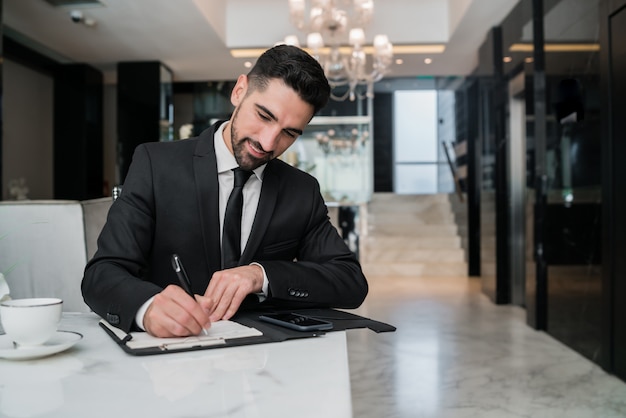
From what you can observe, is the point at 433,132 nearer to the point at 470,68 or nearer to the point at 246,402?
the point at 470,68

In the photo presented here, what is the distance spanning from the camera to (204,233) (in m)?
1.64

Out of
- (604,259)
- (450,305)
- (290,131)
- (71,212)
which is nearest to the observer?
(290,131)

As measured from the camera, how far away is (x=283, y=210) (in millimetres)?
1747

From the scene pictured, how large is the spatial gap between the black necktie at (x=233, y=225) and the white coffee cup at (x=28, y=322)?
646 mm

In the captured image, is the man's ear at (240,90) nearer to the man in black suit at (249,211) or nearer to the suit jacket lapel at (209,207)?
the man in black suit at (249,211)

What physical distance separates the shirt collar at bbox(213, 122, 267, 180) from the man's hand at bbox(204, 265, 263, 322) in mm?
394

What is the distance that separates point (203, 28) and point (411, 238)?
4923mm

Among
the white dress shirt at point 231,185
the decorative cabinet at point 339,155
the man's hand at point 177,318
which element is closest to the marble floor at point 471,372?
the white dress shirt at point 231,185

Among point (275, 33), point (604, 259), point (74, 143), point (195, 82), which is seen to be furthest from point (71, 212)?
point (195, 82)

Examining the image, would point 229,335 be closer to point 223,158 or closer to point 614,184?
point 223,158

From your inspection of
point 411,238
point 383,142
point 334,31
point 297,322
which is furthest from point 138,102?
point 297,322

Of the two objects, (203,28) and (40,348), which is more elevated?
(203,28)

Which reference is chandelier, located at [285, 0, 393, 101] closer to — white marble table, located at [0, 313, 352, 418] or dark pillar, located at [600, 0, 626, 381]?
dark pillar, located at [600, 0, 626, 381]

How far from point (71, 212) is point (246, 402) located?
1669mm
